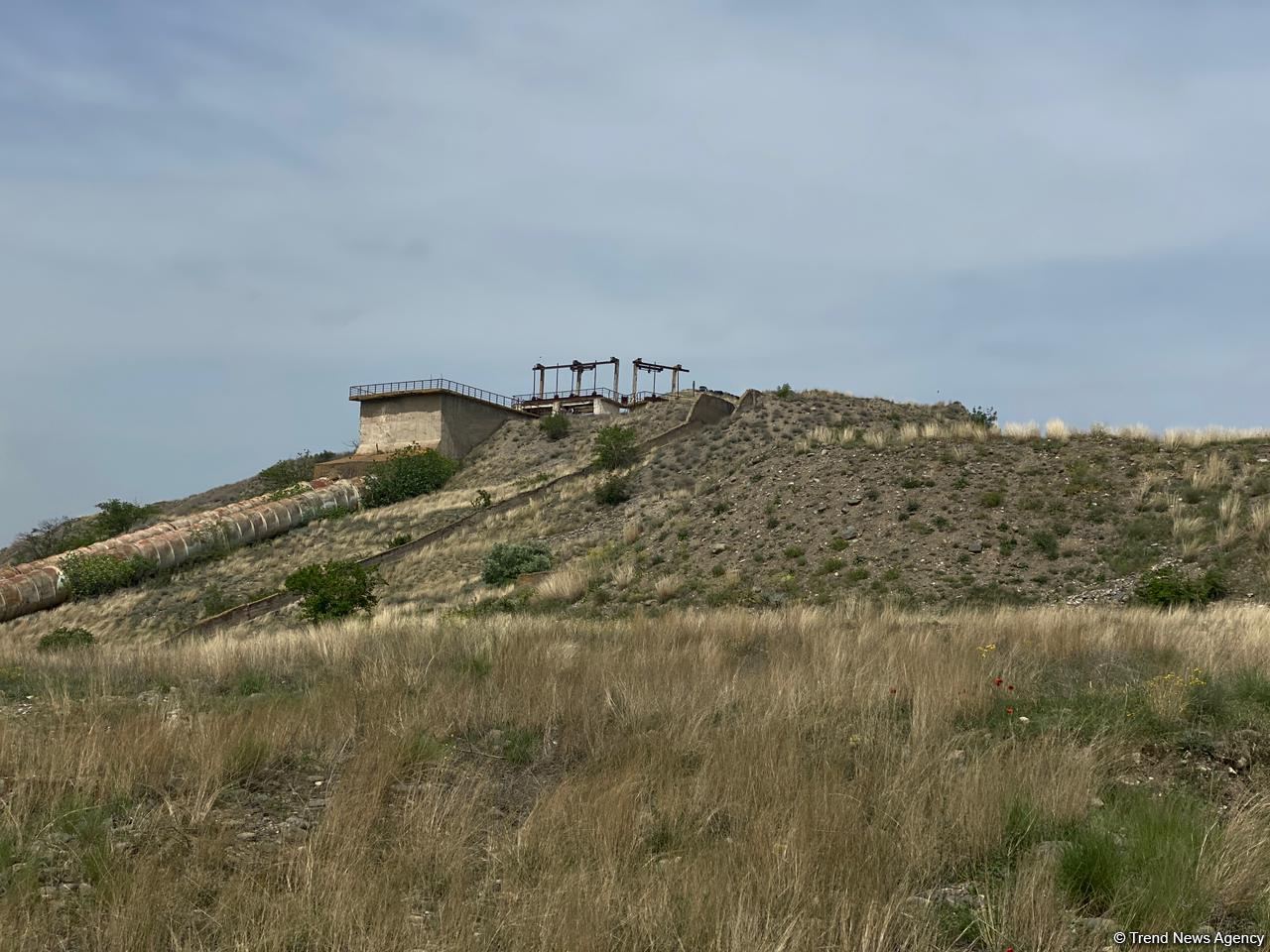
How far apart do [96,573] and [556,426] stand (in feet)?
Answer: 90.0

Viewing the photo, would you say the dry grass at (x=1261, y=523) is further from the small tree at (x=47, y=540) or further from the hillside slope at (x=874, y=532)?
the small tree at (x=47, y=540)

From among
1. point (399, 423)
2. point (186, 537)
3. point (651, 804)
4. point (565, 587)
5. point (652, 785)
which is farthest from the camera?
point (399, 423)

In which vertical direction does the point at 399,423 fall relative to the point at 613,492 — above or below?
above

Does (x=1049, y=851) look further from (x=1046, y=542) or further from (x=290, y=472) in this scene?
(x=290, y=472)

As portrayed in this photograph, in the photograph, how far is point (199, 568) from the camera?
48375 mm

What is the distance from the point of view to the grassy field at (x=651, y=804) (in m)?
4.52

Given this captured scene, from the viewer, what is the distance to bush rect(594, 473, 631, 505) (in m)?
42.6

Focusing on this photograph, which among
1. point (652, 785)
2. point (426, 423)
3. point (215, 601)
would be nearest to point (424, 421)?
point (426, 423)

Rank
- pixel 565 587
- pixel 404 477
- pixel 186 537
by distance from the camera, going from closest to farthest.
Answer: pixel 565 587 < pixel 186 537 < pixel 404 477

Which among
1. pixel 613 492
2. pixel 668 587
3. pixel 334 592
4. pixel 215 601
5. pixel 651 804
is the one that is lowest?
pixel 215 601

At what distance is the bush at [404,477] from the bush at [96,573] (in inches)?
547

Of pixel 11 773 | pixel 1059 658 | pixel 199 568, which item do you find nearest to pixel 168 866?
pixel 11 773

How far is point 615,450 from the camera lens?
162 feet

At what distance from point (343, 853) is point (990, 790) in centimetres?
349
